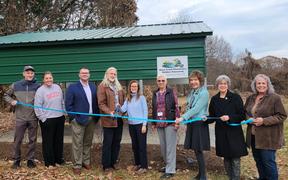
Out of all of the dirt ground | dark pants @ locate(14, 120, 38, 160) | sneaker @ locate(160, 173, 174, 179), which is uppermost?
dark pants @ locate(14, 120, 38, 160)

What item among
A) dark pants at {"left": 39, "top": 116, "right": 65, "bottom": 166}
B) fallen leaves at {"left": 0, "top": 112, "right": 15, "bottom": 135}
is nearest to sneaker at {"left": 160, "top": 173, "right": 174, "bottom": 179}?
dark pants at {"left": 39, "top": 116, "right": 65, "bottom": 166}

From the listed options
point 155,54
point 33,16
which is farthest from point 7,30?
point 155,54

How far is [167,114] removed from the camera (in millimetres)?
5980

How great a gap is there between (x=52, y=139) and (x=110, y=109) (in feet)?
4.60

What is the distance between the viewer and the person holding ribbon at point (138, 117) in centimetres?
618

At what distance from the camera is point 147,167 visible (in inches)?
254

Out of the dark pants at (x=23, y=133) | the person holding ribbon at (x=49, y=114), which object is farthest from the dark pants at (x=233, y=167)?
the dark pants at (x=23, y=133)

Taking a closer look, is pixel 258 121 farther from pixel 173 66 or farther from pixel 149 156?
pixel 173 66

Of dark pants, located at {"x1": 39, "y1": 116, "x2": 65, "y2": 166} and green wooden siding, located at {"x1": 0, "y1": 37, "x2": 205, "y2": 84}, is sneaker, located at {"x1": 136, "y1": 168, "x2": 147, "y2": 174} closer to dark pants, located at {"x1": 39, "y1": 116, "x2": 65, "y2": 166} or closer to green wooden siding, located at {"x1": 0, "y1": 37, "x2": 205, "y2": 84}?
dark pants, located at {"x1": 39, "y1": 116, "x2": 65, "y2": 166}

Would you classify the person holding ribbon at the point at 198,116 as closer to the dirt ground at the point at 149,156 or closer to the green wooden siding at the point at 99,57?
the dirt ground at the point at 149,156

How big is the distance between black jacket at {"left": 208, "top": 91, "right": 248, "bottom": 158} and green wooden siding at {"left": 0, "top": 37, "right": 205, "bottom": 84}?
2.77 meters

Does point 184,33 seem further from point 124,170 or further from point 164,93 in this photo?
point 124,170

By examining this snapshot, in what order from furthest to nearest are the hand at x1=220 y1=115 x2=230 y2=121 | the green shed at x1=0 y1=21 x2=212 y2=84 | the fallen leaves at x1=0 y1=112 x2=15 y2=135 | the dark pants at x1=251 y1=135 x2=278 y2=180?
the fallen leaves at x1=0 y1=112 x2=15 y2=135, the green shed at x1=0 y1=21 x2=212 y2=84, the hand at x1=220 y1=115 x2=230 y2=121, the dark pants at x1=251 y1=135 x2=278 y2=180

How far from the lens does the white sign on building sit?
27.1ft
